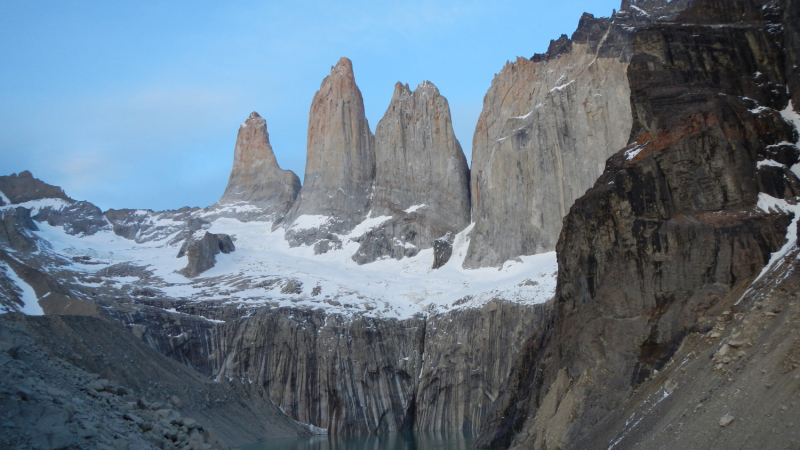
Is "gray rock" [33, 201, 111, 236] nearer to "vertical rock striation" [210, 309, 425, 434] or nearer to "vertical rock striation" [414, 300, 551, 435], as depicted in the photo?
"vertical rock striation" [210, 309, 425, 434]

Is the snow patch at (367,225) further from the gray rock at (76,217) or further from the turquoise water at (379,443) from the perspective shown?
the gray rock at (76,217)

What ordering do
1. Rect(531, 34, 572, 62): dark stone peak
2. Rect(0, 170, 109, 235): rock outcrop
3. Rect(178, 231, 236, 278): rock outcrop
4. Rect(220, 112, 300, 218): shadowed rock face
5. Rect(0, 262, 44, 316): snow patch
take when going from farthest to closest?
Rect(220, 112, 300, 218): shadowed rock face, Rect(0, 170, 109, 235): rock outcrop, Rect(178, 231, 236, 278): rock outcrop, Rect(531, 34, 572, 62): dark stone peak, Rect(0, 262, 44, 316): snow patch

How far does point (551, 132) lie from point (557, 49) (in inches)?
575

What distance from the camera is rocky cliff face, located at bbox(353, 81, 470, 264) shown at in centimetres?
10938

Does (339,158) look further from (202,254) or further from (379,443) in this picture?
(379,443)

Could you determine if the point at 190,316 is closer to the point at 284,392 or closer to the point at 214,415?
the point at 284,392

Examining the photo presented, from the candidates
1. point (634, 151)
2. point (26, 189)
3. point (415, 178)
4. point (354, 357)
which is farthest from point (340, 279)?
point (26, 189)

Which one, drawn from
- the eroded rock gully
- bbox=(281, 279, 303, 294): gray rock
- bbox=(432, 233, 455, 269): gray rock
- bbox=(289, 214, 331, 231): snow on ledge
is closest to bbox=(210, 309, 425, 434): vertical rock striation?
the eroded rock gully

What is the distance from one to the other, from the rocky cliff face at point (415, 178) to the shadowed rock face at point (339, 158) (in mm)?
3336

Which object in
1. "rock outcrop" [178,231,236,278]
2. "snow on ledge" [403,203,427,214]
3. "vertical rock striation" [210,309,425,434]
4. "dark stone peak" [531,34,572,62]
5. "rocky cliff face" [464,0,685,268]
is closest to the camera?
"vertical rock striation" [210,309,425,434]

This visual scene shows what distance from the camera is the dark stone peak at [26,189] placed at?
443ft

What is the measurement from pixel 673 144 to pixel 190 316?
2308 inches

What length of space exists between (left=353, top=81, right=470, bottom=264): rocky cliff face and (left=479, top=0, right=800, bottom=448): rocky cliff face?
6446 cm

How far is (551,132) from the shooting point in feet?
282
